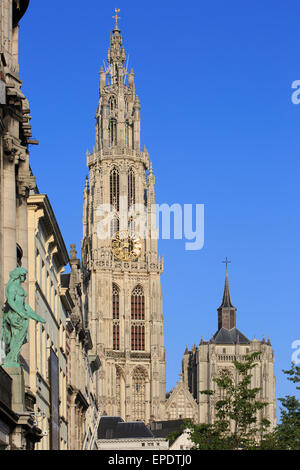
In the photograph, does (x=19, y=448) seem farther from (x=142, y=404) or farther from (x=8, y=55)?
(x=142, y=404)

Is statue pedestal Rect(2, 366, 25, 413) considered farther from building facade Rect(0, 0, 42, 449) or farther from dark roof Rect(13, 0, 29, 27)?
dark roof Rect(13, 0, 29, 27)

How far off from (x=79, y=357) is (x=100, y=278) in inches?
4099

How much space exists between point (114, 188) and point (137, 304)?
18.4 meters

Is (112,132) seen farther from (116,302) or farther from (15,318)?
A: (15,318)

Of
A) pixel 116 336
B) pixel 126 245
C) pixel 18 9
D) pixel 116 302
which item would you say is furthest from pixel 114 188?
pixel 18 9

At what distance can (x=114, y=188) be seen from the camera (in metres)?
183

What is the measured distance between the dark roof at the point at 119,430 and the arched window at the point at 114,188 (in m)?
39.5

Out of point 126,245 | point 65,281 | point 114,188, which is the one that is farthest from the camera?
point 114,188

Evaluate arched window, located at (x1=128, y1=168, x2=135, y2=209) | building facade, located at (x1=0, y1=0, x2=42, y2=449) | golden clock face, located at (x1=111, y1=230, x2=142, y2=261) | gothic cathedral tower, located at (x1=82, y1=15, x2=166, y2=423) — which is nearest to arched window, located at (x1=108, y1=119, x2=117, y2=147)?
gothic cathedral tower, located at (x1=82, y1=15, x2=166, y2=423)

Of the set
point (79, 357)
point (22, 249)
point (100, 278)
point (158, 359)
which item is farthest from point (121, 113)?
point (22, 249)

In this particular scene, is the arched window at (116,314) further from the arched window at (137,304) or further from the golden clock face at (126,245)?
the golden clock face at (126,245)

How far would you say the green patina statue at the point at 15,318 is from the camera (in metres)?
28.5

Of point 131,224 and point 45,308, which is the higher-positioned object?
point 131,224
